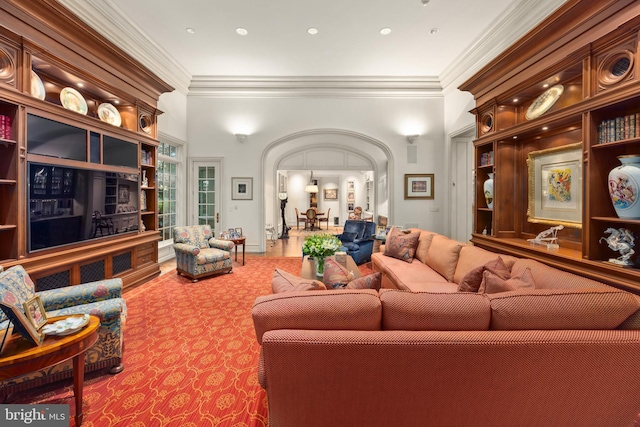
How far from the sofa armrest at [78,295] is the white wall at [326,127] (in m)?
4.10

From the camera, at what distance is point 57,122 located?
113 inches

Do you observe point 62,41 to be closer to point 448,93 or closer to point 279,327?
point 279,327

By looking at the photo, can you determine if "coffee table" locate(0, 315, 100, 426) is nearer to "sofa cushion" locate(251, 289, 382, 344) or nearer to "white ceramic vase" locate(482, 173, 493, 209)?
"sofa cushion" locate(251, 289, 382, 344)

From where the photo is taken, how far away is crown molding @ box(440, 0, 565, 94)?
134 inches

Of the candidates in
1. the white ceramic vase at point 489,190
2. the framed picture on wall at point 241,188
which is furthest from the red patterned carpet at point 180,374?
the white ceramic vase at point 489,190

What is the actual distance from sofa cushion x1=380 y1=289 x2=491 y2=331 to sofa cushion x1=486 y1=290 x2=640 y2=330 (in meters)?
0.08

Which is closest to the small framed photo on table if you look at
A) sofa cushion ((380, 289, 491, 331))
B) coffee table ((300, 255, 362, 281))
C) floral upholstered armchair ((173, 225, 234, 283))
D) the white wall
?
sofa cushion ((380, 289, 491, 331))

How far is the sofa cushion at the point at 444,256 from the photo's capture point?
303 centimetres

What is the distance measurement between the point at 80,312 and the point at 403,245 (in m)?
3.58

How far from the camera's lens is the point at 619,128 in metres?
2.21

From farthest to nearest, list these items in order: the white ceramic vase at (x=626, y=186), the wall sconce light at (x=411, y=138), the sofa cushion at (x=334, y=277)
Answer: the wall sconce light at (x=411, y=138) → the white ceramic vase at (x=626, y=186) → the sofa cushion at (x=334, y=277)

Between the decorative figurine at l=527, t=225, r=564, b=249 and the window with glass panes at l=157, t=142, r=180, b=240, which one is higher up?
the window with glass panes at l=157, t=142, r=180, b=240

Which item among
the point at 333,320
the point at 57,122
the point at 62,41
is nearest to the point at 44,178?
the point at 57,122

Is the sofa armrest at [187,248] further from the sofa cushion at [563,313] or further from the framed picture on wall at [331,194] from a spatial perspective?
the framed picture on wall at [331,194]
